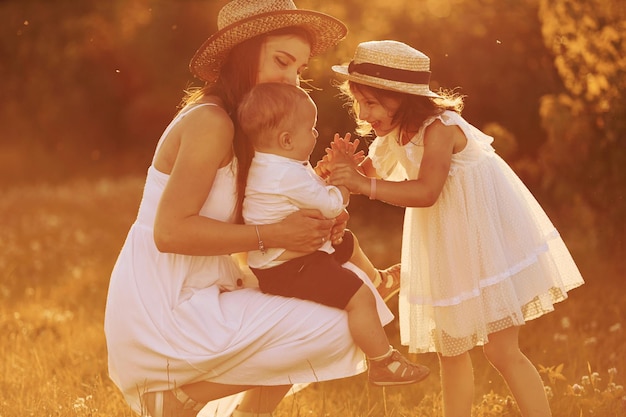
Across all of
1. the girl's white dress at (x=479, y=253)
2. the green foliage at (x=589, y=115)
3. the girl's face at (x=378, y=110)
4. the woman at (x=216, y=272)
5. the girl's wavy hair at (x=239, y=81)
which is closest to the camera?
the woman at (x=216, y=272)

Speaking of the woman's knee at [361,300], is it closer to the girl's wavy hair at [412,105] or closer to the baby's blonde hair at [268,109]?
the baby's blonde hair at [268,109]

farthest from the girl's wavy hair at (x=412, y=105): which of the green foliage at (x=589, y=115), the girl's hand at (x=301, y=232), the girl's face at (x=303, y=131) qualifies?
the green foliage at (x=589, y=115)

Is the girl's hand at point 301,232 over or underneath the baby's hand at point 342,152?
underneath

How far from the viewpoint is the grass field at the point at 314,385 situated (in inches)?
200

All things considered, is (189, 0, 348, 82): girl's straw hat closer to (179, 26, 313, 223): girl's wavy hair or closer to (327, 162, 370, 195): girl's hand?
(179, 26, 313, 223): girl's wavy hair

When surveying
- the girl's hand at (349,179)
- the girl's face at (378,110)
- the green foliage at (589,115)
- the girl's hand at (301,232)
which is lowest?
the green foliage at (589,115)

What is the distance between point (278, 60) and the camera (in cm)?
429

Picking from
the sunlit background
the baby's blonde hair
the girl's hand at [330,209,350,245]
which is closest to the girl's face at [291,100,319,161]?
the baby's blonde hair

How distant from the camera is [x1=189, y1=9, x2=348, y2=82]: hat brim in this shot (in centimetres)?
422

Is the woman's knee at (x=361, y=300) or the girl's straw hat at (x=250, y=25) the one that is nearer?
the woman's knee at (x=361, y=300)

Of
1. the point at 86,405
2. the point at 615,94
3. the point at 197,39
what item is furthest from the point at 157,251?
the point at 197,39

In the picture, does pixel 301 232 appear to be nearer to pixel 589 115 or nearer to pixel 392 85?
pixel 392 85

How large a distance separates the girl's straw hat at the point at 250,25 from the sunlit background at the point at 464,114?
200 cm

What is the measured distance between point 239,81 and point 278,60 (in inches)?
7.8
